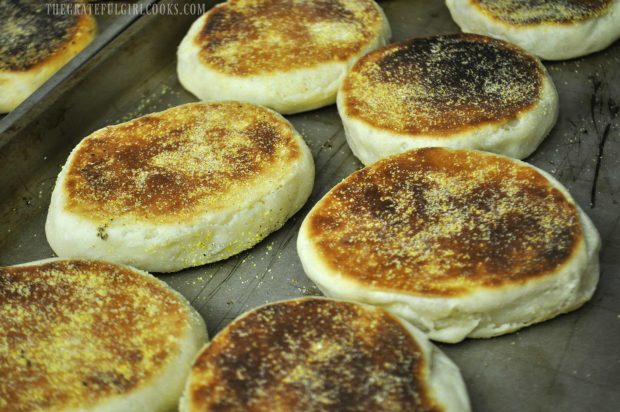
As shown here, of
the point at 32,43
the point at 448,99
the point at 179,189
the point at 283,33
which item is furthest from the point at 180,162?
the point at 32,43

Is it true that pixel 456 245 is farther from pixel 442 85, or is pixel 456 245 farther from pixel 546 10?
pixel 546 10

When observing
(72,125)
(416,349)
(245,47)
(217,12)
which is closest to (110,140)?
(72,125)

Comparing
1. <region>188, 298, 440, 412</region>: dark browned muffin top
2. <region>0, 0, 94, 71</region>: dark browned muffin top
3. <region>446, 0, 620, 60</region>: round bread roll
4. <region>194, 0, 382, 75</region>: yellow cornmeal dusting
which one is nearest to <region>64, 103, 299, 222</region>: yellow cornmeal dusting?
<region>194, 0, 382, 75</region>: yellow cornmeal dusting

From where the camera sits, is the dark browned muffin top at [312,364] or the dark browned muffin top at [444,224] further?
the dark browned muffin top at [444,224]

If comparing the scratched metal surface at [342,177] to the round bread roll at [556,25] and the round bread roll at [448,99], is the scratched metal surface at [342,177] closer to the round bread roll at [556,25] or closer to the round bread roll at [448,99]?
the round bread roll at [556,25]

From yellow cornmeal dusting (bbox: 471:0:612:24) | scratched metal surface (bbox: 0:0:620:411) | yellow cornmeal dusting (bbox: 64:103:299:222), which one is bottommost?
scratched metal surface (bbox: 0:0:620:411)

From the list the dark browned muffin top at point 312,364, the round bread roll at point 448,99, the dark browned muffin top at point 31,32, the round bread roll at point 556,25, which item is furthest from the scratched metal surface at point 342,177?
the dark browned muffin top at point 31,32

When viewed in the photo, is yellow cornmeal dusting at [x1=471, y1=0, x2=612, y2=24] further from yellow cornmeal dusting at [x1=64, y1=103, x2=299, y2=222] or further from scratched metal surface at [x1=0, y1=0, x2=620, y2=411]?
yellow cornmeal dusting at [x1=64, y1=103, x2=299, y2=222]

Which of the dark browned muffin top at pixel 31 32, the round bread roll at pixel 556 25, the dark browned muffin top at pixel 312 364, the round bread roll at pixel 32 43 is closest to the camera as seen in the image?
the dark browned muffin top at pixel 312 364
